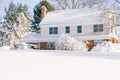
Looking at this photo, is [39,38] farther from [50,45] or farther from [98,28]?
[98,28]

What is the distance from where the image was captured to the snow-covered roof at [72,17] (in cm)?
3594

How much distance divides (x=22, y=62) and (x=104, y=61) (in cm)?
277

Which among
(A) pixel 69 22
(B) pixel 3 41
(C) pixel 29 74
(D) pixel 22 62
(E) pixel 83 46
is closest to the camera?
(C) pixel 29 74

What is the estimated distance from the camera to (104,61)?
33.2 feet

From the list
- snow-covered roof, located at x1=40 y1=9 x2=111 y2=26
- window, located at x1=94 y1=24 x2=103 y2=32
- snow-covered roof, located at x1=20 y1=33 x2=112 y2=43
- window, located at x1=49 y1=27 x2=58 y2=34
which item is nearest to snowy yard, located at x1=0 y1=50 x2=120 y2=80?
snow-covered roof, located at x1=20 y1=33 x2=112 y2=43

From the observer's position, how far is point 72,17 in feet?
123

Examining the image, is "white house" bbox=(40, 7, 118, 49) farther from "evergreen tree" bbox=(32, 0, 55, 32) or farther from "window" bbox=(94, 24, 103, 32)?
"evergreen tree" bbox=(32, 0, 55, 32)

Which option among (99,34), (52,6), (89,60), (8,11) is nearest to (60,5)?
(52,6)

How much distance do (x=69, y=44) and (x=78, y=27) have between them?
15.2ft

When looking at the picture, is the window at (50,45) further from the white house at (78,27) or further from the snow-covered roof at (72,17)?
the snow-covered roof at (72,17)

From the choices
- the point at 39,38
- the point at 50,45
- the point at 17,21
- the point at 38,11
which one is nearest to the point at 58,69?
the point at 50,45

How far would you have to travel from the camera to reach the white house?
34.9 meters

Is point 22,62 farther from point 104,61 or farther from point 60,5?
point 60,5

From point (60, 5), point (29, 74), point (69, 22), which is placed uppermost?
point (60, 5)
